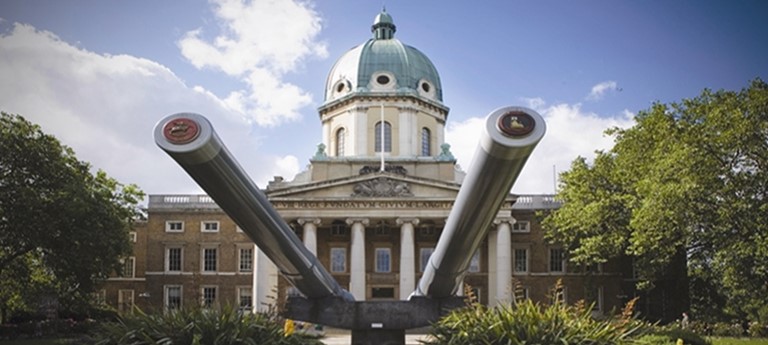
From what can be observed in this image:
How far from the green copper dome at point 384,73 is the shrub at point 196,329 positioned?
46.7 m

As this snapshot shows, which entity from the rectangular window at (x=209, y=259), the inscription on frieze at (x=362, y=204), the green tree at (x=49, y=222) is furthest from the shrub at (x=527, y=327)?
the rectangular window at (x=209, y=259)

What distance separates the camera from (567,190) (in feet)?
135

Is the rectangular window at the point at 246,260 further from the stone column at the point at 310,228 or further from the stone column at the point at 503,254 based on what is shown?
the stone column at the point at 503,254

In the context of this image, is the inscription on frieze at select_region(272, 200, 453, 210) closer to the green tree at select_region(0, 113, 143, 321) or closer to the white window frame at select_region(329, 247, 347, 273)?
the white window frame at select_region(329, 247, 347, 273)

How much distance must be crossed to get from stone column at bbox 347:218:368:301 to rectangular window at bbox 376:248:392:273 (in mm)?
3647

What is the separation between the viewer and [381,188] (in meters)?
48.4

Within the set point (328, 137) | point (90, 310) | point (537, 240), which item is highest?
point (328, 137)

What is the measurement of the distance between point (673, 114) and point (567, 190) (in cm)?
1060

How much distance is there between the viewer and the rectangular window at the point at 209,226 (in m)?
54.5

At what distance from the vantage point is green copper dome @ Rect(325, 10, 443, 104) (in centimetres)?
5647

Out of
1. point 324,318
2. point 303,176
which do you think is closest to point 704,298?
point 303,176

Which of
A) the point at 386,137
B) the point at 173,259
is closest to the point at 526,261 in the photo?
the point at 386,137

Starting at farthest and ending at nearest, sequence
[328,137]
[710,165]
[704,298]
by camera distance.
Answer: [328,137] < [704,298] < [710,165]

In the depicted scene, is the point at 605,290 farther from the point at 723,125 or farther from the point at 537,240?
the point at 723,125
